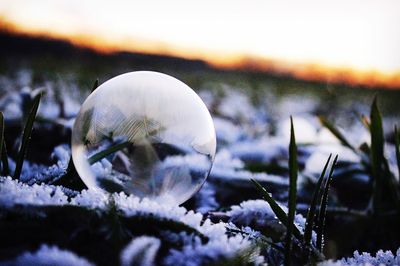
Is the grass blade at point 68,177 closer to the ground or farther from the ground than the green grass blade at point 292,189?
closer to the ground

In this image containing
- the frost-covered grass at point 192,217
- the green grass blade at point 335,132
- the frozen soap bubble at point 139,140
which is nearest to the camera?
the frost-covered grass at point 192,217

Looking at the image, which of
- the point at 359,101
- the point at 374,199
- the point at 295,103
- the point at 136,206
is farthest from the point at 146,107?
the point at 359,101

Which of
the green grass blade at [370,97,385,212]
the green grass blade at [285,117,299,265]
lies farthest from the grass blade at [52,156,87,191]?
the green grass blade at [370,97,385,212]

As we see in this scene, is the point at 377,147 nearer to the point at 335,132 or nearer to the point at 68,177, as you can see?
the point at 335,132

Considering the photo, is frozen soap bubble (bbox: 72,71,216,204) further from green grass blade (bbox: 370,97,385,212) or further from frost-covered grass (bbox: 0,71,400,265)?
green grass blade (bbox: 370,97,385,212)

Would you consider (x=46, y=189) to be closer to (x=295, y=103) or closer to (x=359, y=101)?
(x=295, y=103)

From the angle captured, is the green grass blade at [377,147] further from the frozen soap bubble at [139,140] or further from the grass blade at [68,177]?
the grass blade at [68,177]

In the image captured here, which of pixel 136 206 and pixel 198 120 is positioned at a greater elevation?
pixel 198 120

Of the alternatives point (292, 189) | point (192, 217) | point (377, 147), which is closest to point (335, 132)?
point (377, 147)

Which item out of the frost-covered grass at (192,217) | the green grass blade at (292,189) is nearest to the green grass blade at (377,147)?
the frost-covered grass at (192,217)
